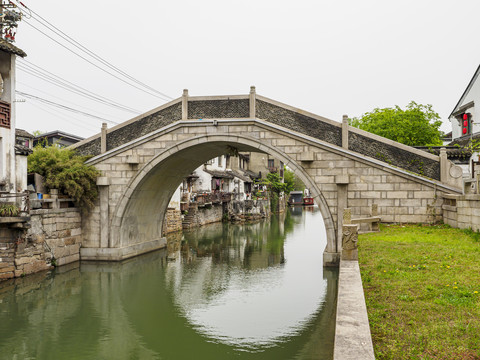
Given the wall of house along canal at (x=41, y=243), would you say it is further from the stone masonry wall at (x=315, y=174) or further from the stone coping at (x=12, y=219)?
the stone masonry wall at (x=315, y=174)

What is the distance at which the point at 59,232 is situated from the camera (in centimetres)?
1580

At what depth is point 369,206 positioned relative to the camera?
14.7 meters

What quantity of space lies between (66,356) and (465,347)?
284 inches

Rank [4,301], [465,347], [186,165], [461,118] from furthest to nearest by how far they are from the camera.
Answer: [461,118], [186,165], [4,301], [465,347]

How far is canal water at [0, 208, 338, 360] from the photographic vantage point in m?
8.80

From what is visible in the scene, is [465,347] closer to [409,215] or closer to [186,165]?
[409,215]

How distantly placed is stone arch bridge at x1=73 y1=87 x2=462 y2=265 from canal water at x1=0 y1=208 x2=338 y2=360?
1.93 meters

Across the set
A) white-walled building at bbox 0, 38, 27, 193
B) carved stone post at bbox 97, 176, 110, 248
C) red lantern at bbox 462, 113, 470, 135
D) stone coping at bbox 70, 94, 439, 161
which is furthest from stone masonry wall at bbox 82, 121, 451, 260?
red lantern at bbox 462, 113, 470, 135

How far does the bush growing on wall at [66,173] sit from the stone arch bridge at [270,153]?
0.48 m

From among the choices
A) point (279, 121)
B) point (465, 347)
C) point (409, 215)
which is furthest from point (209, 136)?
point (465, 347)

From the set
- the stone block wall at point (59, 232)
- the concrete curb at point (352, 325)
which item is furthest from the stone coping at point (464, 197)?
the stone block wall at point (59, 232)

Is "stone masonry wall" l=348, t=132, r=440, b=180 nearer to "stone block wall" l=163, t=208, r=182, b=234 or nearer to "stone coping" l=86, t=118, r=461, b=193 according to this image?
"stone coping" l=86, t=118, r=461, b=193

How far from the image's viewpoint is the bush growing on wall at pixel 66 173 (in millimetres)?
15781

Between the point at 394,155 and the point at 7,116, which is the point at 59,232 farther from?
the point at 394,155
